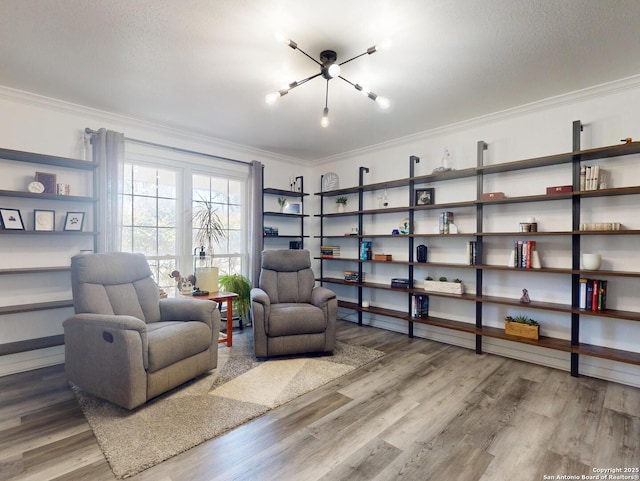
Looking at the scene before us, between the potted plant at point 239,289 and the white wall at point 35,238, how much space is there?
1.56 meters

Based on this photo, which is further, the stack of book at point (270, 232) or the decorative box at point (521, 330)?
the stack of book at point (270, 232)

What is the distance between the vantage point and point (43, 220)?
298cm

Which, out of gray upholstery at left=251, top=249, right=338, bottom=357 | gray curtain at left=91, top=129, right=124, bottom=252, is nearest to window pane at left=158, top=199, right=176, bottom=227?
gray curtain at left=91, top=129, right=124, bottom=252

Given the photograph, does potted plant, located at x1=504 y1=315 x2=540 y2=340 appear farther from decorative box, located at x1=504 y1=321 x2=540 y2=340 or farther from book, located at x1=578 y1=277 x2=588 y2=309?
book, located at x1=578 y1=277 x2=588 y2=309

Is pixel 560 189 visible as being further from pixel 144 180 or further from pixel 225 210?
pixel 144 180

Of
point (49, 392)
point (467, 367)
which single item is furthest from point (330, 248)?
point (49, 392)

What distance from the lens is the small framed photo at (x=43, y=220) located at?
2.95 metres

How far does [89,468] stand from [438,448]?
1.92 metres

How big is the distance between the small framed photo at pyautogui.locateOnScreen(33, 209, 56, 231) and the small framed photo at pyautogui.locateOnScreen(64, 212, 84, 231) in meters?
0.11

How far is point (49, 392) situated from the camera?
2.50 metres

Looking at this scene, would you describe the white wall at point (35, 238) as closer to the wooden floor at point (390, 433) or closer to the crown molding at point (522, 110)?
the wooden floor at point (390, 433)

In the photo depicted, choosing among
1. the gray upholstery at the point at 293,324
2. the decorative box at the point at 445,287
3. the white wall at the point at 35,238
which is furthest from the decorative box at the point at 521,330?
the white wall at the point at 35,238

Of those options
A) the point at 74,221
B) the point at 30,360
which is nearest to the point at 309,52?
the point at 74,221

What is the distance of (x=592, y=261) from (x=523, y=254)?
0.52 meters
